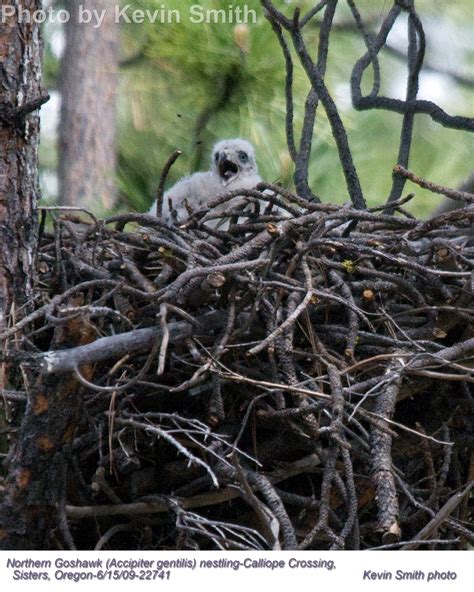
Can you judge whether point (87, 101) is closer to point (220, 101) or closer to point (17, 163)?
point (220, 101)

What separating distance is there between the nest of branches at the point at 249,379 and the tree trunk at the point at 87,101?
6.01 ft

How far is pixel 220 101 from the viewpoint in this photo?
403 centimetres

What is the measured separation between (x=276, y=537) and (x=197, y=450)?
482mm

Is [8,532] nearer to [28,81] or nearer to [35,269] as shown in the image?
[35,269]

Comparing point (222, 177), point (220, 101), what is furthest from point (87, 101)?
point (222, 177)

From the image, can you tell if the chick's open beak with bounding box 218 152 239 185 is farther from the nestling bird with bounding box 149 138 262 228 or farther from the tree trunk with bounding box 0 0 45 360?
the tree trunk with bounding box 0 0 45 360

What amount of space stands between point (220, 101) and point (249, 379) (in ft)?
6.90

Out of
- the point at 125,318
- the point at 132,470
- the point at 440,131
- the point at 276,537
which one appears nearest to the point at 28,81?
the point at 125,318

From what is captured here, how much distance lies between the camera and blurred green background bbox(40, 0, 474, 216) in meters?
3.98

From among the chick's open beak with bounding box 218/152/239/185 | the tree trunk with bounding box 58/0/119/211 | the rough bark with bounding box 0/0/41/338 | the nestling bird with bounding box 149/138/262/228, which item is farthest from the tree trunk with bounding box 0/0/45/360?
the tree trunk with bounding box 58/0/119/211

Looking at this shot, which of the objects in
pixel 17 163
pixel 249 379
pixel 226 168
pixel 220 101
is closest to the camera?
pixel 249 379

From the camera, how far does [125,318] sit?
7.12 feet

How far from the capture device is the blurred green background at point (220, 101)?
398 centimetres

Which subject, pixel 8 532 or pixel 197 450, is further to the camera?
pixel 197 450
